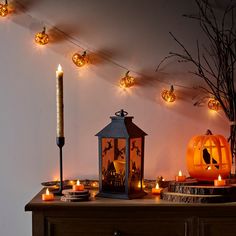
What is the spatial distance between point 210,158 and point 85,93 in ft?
2.03

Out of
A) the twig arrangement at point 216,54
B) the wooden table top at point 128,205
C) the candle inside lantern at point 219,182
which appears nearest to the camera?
the wooden table top at point 128,205

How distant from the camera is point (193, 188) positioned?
1841 mm

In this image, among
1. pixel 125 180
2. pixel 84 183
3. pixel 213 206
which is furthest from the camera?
pixel 84 183

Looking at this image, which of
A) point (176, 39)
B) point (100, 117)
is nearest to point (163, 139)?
point (100, 117)

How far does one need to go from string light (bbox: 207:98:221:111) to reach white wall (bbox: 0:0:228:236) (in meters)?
0.03

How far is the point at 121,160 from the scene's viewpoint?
1961 millimetres

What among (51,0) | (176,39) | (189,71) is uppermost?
(51,0)

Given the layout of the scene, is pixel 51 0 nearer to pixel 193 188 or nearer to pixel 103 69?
pixel 103 69

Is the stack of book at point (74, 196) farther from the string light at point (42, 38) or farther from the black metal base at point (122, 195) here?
the string light at point (42, 38)

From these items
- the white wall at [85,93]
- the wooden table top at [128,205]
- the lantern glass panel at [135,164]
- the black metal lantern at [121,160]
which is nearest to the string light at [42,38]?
the white wall at [85,93]

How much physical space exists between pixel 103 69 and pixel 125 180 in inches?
21.7

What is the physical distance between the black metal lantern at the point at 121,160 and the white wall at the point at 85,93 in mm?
266

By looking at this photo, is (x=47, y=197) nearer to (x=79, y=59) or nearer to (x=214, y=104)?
(x=79, y=59)

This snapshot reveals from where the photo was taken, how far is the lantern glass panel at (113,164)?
195 cm
